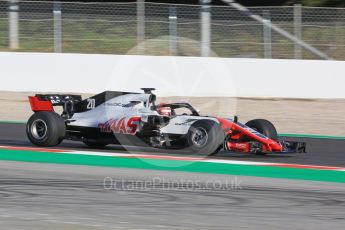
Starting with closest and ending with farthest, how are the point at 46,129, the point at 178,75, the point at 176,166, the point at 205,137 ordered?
the point at 176,166 < the point at 205,137 < the point at 46,129 < the point at 178,75

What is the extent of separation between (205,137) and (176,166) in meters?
0.55

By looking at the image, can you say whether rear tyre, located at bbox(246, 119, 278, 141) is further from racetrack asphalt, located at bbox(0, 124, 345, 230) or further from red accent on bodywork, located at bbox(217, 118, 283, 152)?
racetrack asphalt, located at bbox(0, 124, 345, 230)

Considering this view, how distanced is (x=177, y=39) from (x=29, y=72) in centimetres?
342

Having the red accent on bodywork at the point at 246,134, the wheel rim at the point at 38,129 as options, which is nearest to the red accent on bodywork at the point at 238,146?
the red accent on bodywork at the point at 246,134

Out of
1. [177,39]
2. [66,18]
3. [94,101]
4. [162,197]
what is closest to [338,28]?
[177,39]

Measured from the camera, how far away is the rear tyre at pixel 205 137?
10.9m

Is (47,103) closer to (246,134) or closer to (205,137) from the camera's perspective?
(205,137)

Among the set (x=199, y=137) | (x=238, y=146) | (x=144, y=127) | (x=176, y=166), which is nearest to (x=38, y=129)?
(x=144, y=127)

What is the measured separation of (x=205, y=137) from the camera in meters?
11.0

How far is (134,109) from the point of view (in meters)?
11.5

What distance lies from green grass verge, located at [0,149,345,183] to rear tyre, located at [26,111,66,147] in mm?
298

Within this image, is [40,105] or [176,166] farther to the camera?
[40,105]

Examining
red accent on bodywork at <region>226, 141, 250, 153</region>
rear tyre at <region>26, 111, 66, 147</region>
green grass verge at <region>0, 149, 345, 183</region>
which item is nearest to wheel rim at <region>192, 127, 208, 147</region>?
green grass verge at <region>0, 149, 345, 183</region>

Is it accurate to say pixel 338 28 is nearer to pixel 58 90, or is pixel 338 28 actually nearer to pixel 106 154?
pixel 58 90
